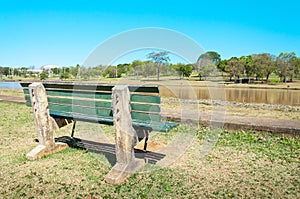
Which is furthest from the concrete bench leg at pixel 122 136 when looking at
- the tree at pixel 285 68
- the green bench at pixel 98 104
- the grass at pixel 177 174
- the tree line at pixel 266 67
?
the tree at pixel 285 68

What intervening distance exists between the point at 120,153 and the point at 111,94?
837 mm

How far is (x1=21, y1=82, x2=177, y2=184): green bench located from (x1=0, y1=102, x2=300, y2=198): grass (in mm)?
595

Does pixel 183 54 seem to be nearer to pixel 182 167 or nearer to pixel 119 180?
pixel 182 167

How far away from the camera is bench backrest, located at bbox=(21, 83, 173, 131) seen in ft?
11.3

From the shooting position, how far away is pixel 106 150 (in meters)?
4.77

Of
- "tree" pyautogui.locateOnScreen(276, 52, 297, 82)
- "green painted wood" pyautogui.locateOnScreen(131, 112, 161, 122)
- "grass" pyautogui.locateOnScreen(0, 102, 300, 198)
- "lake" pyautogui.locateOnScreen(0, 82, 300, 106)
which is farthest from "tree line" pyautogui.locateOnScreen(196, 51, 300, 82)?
"green painted wood" pyautogui.locateOnScreen(131, 112, 161, 122)

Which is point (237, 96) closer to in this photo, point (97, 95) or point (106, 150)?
point (106, 150)

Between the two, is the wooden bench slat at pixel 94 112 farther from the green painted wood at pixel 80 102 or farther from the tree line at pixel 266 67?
the tree line at pixel 266 67

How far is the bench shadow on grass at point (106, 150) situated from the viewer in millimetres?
4313

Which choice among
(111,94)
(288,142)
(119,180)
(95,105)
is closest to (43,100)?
(95,105)

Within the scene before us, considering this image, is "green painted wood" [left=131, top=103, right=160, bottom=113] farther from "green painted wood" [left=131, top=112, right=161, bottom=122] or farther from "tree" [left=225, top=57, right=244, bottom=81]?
"tree" [left=225, top=57, right=244, bottom=81]

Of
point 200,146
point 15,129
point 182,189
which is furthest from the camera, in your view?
point 15,129

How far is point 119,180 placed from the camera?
3.39 meters

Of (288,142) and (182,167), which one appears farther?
A: (288,142)
